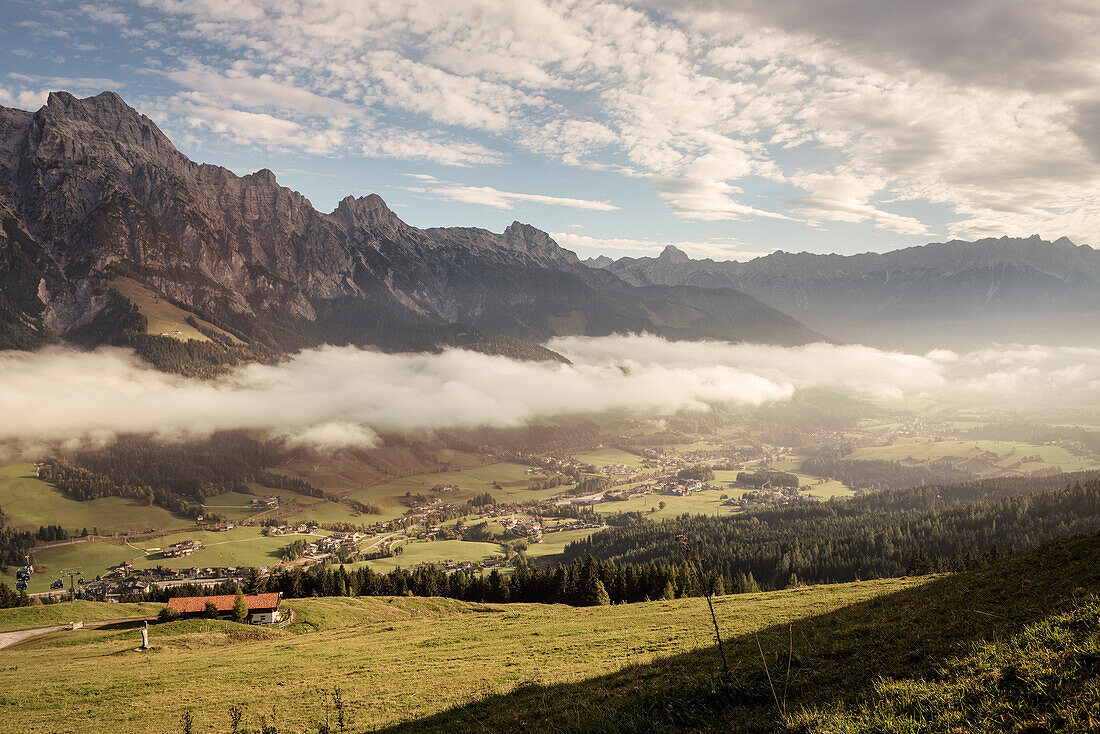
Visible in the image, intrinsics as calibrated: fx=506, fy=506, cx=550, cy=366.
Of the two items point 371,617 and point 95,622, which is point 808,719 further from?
point 95,622

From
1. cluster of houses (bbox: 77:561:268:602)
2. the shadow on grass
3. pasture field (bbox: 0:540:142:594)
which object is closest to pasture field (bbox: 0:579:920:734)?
the shadow on grass

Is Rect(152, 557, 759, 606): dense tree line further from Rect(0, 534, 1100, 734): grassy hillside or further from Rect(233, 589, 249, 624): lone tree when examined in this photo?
Rect(0, 534, 1100, 734): grassy hillside

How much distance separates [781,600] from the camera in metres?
41.8

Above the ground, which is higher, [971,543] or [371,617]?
[371,617]

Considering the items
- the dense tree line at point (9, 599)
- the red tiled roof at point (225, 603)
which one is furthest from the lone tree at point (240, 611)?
the dense tree line at point (9, 599)

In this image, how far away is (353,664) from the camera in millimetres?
35812

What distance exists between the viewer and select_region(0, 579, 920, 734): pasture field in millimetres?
25328

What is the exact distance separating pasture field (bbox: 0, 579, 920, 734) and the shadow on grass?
202 cm

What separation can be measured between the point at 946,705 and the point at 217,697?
122ft

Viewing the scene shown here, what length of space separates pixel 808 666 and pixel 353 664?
1229 inches

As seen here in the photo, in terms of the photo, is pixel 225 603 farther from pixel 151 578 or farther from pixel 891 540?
pixel 891 540

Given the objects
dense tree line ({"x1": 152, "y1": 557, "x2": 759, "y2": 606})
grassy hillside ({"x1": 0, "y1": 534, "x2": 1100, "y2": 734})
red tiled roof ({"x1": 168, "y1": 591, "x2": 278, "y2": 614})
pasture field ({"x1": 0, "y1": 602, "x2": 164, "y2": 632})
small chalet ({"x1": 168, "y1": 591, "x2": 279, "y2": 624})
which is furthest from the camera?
dense tree line ({"x1": 152, "y1": 557, "x2": 759, "y2": 606})

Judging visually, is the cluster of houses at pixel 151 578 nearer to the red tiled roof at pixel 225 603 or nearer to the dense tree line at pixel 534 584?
the dense tree line at pixel 534 584

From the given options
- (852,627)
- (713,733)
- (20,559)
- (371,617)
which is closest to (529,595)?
(371,617)
